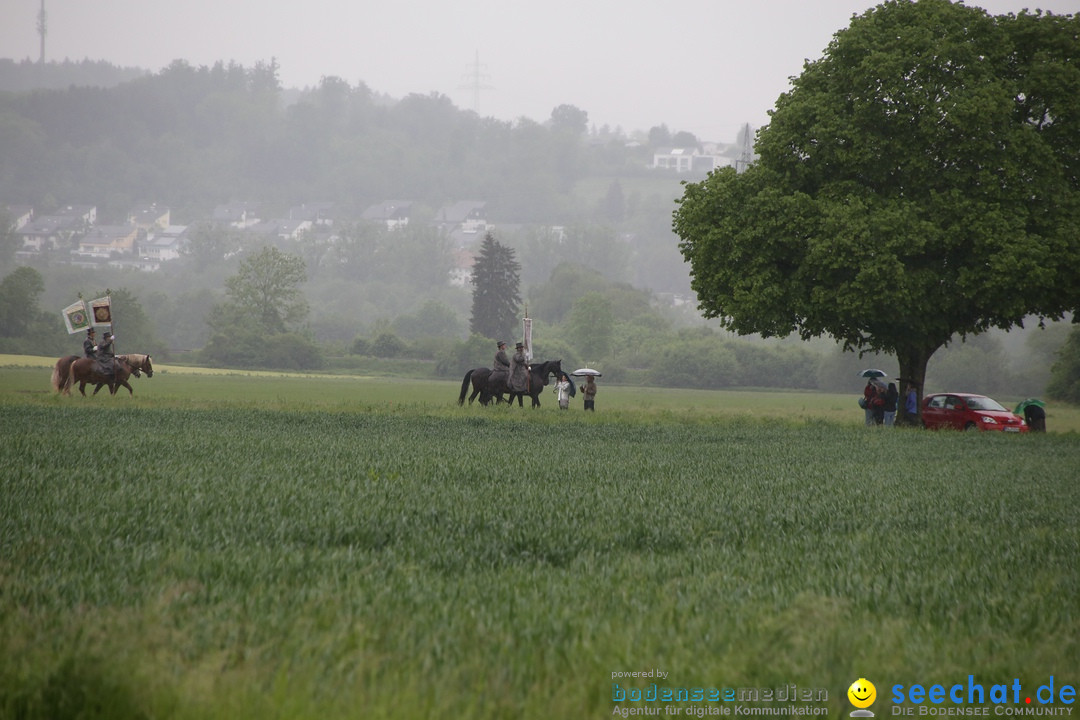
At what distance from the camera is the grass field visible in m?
6.16

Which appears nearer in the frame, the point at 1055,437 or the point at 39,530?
the point at 39,530

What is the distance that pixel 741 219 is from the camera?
39562 millimetres

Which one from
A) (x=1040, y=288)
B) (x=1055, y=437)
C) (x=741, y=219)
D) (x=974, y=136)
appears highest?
(x=974, y=136)

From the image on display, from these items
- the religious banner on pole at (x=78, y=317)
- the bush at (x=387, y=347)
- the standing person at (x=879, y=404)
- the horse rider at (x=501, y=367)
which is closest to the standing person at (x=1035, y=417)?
the standing person at (x=879, y=404)

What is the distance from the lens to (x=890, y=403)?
44281 mm

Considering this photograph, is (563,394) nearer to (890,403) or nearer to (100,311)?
(890,403)

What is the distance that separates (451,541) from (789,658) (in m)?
4.78

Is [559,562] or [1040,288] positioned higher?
[1040,288]

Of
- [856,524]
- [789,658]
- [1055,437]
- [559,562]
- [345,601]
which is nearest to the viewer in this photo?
[789,658]

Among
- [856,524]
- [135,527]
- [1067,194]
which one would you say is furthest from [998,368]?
[135,527]

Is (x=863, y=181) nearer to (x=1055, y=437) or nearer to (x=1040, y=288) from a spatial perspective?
(x=1040, y=288)

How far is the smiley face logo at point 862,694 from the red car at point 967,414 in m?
37.8

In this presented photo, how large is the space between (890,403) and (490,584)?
→ 38.8m

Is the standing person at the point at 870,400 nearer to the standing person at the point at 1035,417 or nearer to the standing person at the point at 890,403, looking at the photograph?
the standing person at the point at 890,403
